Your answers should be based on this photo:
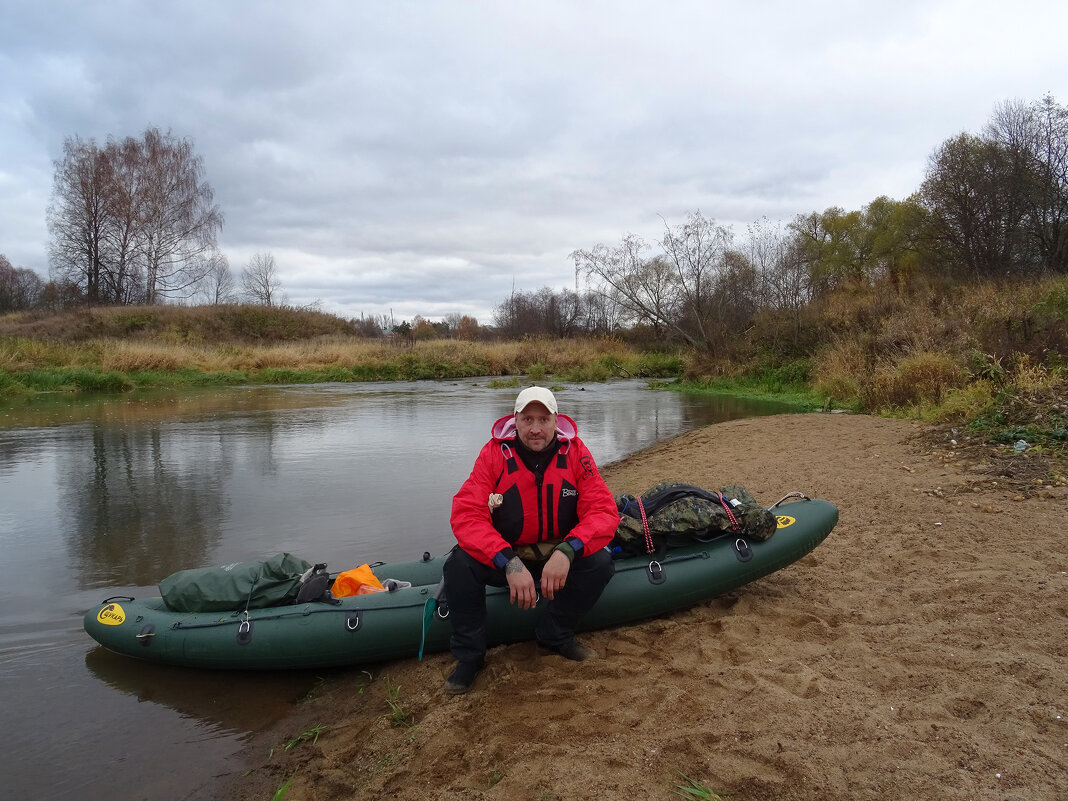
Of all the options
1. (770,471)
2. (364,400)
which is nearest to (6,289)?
(364,400)

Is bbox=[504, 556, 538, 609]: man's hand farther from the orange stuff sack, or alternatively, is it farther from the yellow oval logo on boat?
the yellow oval logo on boat

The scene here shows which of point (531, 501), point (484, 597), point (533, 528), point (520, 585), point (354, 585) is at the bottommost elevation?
point (354, 585)

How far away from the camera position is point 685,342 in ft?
84.0

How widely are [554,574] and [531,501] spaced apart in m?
0.37

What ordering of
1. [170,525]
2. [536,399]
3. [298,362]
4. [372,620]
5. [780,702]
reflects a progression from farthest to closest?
[298,362]
[170,525]
[372,620]
[536,399]
[780,702]

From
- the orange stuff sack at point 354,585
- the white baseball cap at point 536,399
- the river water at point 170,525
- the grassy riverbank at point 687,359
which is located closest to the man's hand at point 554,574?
the white baseball cap at point 536,399

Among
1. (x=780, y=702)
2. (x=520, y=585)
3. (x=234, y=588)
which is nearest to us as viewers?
(x=780, y=702)

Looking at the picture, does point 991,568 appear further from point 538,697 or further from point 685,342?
point 685,342

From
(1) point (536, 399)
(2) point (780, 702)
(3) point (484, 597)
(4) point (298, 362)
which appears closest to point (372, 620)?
(3) point (484, 597)

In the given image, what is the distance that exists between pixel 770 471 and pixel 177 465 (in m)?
7.60

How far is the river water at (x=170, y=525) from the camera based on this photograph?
291 centimetres

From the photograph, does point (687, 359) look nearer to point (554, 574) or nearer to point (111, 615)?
point (554, 574)

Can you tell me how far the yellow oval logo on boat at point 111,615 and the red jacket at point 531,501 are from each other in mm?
2053

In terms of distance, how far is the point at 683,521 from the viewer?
3.59 m
